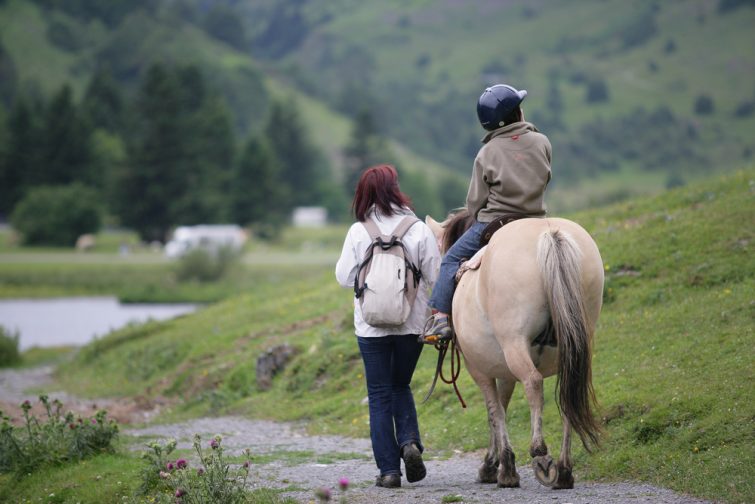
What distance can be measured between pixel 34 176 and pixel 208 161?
20862mm

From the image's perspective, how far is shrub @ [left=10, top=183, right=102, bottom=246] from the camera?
10431cm

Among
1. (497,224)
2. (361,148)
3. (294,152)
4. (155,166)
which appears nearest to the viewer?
(497,224)

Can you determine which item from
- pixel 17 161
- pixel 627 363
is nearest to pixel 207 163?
pixel 17 161

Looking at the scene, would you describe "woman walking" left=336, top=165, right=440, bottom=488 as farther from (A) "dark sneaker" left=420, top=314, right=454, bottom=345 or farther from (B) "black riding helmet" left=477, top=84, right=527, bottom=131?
(B) "black riding helmet" left=477, top=84, right=527, bottom=131

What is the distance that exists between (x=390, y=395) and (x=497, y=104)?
308 cm

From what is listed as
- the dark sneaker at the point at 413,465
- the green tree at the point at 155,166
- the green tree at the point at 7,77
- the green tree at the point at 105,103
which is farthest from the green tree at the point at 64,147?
the dark sneaker at the point at 413,465

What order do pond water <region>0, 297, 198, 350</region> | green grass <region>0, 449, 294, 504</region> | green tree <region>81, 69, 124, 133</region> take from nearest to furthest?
green grass <region>0, 449, 294, 504</region>, pond water <region>0, 297, 198, 350</region>, green tree <region>81, 69, 124, 133</region>

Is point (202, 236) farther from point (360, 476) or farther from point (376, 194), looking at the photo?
point (376, 194)

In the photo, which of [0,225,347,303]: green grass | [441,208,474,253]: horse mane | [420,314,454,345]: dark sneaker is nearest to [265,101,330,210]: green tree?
[0,225,347,303]: green grass

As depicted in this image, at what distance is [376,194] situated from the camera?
405 inches

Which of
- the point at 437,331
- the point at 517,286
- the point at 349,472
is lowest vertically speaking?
the point at 349,472

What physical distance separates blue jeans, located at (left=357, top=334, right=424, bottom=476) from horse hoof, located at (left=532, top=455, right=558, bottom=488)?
1714mm

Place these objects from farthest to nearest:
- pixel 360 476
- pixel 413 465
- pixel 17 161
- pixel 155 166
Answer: pixel 17 161 < pixel 155 166 < pixel 360 476 < pixel 413 465

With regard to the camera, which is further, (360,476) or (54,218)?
(54,218)
